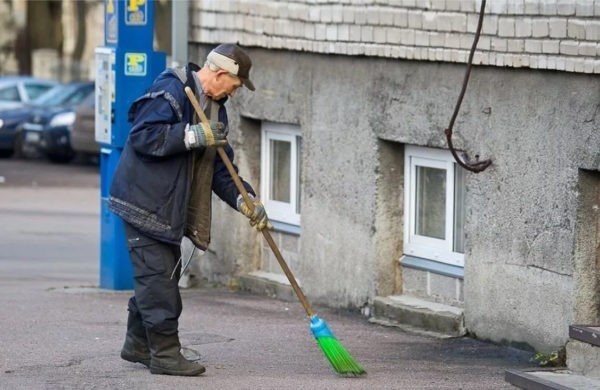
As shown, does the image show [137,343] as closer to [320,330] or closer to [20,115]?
[320,330]

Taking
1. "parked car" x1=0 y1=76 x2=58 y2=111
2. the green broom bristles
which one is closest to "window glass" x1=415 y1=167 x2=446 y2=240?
the green broom bristles

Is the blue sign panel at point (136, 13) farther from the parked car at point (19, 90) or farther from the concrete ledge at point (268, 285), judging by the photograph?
the parked car at point (19, 90)

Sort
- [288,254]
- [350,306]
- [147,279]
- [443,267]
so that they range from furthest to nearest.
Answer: [288,254] → [350,306] → [443,267] → [147,279]

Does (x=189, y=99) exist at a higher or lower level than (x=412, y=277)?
higher

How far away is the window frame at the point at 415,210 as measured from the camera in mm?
9922

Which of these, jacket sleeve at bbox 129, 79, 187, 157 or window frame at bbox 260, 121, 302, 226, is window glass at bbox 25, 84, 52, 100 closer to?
window frame at bbox 260, 121, 302, 226

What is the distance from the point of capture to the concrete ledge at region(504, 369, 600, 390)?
727 centimetres

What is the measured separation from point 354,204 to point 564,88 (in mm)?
2322

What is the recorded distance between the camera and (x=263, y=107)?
11508mm

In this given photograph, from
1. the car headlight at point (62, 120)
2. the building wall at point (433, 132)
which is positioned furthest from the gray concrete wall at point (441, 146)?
the car headlight at point (62, 120)

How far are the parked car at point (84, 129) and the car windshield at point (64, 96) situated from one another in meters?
2.35

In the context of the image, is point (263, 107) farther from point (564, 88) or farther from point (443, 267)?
point (564, 88)

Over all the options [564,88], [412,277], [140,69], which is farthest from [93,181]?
[564,88]

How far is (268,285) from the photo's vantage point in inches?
453
